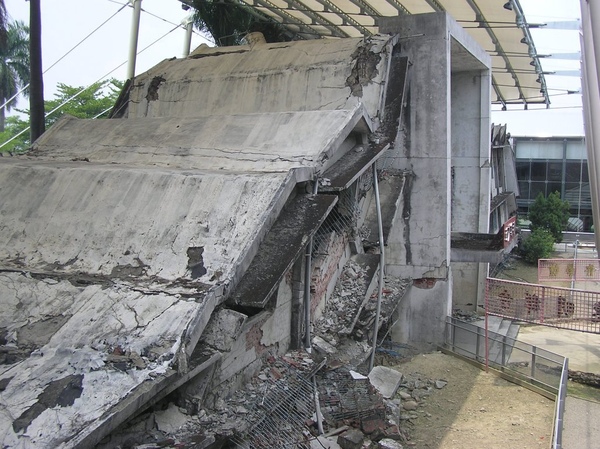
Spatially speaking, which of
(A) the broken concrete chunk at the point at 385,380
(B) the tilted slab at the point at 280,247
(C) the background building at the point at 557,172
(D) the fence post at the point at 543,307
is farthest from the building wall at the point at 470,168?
(C) the background building at the point at 557,172

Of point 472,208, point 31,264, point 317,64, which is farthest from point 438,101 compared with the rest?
point 31,264

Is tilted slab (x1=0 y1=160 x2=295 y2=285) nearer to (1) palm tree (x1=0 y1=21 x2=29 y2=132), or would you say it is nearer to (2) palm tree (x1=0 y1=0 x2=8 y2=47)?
(2) palm tree (x1=0 y1=0 x2=8 y2=47)

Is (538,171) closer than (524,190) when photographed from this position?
Yes

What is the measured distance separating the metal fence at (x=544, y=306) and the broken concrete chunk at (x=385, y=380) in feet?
7.12

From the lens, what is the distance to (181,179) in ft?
21.6

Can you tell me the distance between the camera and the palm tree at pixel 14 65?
32.7m

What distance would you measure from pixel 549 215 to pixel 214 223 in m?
25.4

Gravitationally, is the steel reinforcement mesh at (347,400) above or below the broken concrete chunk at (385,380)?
above

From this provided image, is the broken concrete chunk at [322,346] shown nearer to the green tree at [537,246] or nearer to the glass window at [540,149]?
the green tree at [537,246]

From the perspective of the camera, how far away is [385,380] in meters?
8.70

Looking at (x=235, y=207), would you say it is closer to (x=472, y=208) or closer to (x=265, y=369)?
(x=265, y=369)

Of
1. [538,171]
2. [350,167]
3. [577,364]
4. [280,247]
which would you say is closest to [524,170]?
[538,171]

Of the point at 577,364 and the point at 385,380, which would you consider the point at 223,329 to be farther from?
the point at 577,364

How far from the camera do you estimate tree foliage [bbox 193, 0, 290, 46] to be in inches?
683
